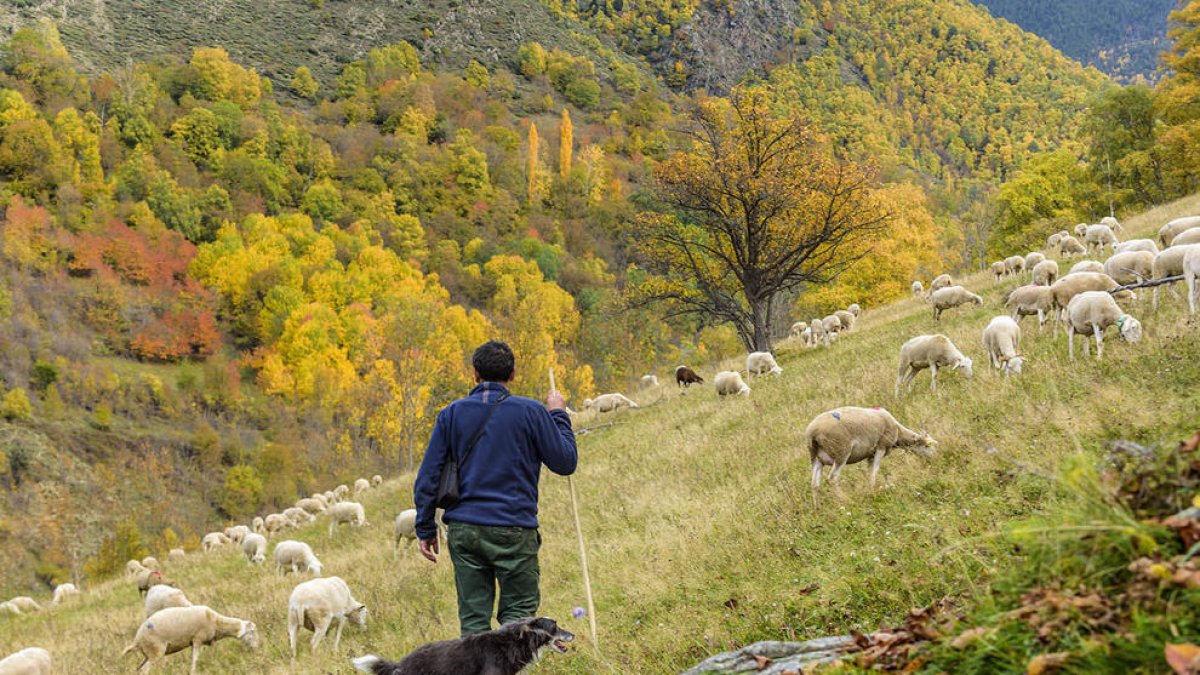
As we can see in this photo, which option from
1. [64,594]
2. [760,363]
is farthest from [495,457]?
[64,594]

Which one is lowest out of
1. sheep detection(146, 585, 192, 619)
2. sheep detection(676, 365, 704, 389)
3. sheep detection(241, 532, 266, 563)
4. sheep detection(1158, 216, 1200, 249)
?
sheep detection(241, 532, 266, 563)

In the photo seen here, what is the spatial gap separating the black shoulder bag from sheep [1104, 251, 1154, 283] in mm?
11356

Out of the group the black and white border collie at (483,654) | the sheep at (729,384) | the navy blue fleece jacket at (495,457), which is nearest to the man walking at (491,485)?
the navy blue fleece jacket at (495,457)

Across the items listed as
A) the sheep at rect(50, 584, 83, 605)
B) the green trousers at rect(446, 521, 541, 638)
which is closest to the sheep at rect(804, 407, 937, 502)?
the green trousers at rect(446, 521, 541, 638)

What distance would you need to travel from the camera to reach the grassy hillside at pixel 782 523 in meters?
6.19

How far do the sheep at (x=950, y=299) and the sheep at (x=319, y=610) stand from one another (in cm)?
1606

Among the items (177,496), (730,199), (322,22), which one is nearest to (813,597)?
(730,199)

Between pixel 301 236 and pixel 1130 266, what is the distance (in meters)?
109

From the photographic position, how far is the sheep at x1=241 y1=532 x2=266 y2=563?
70.2ft

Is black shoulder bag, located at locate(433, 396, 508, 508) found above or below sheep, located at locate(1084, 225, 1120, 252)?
below

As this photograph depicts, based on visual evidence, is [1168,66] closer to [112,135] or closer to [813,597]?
[813,597]

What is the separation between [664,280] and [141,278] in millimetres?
91224

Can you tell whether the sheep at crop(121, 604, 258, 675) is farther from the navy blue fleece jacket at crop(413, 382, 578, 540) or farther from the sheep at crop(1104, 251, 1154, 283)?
the sheep at crop(1104, 251, 1154, 283)

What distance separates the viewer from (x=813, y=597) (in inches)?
250
